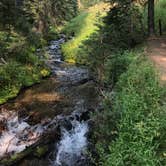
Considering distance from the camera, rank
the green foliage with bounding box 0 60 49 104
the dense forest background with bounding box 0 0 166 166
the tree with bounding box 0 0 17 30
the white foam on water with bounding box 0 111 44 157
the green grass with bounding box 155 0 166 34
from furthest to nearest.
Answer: the green grass with bounding box 155 0 166 34, the tree with bounding box 0 0 17 30, the green foliage with bounding box 0 60 49 104, the white foam on water with bounding box 0 111 44 157, the dense forest background with bounding box 0 0 166 166

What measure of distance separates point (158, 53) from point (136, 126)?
11.8m

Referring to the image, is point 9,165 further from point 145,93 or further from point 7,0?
point 7,0

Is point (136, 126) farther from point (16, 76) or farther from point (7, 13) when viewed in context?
point (7, 13)

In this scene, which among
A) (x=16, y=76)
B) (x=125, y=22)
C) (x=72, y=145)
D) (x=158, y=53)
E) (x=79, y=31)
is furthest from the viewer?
(x=79, y=31)

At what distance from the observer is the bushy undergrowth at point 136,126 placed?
8164 mm

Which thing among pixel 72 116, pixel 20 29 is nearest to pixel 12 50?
pixel 20 29

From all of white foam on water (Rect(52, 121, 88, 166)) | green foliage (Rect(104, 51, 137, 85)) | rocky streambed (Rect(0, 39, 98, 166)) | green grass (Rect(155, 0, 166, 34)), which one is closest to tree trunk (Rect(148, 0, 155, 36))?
green grass (Rect(155, 0, 166, 34))

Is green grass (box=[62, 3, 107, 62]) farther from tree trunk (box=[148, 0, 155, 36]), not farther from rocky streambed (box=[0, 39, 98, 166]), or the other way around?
rocky streambed (box=[0, 39, 98, 166])

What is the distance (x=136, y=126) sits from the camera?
8414mm

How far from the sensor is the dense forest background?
8.51 m

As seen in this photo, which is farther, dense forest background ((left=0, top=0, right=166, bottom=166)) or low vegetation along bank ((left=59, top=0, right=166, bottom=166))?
dense forest background ((left=0, top=0, right=166, bottom=166))

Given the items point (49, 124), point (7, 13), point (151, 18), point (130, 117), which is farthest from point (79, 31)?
point (130, 117)

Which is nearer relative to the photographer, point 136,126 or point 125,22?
point 136,126

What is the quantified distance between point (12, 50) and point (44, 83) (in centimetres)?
406
